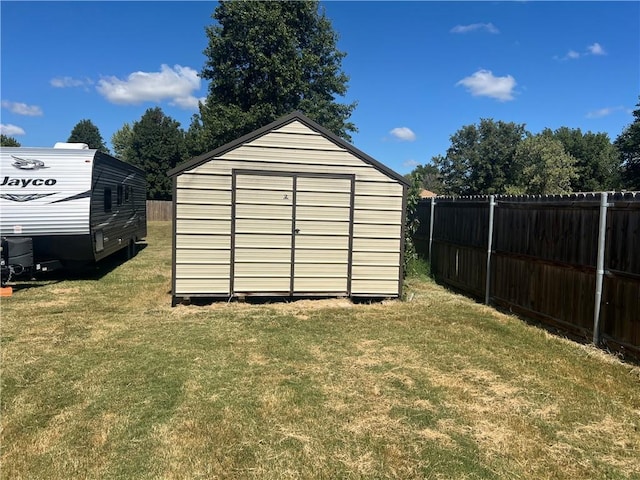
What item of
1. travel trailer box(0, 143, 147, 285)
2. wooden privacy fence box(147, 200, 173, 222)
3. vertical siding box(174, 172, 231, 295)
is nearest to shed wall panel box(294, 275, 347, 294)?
vertical siding box(174, 172, 231, 295)

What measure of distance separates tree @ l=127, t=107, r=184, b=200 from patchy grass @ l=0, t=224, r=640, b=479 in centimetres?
3435

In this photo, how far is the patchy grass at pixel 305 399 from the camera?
10.5ft

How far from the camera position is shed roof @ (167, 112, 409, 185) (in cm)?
771

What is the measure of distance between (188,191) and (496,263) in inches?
215

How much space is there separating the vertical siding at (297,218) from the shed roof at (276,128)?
71mm

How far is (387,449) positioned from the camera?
3373 millimetres

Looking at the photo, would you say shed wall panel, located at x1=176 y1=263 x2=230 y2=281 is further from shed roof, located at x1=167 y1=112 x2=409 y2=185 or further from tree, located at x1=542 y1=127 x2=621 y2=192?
tree, located at x1=542 y1=127 x2=621 y2=192

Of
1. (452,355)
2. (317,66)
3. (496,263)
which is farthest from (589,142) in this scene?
(452,355)

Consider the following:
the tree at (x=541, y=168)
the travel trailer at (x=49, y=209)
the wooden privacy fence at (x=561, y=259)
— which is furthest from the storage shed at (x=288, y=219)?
the tree at (x=541, y=168)

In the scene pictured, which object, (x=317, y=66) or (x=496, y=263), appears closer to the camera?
(x=496, y=263)

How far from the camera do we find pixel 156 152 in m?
40.5

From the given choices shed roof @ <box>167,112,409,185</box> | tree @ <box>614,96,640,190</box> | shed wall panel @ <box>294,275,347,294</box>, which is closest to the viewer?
shed roof @ <box>167,112,409,185</box>

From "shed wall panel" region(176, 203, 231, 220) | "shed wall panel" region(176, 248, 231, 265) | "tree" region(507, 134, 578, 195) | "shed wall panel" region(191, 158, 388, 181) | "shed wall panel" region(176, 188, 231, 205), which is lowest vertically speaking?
"shed wall panel" region(176, 248, 231, 265)

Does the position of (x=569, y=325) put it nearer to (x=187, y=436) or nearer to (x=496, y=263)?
(x=496, y=263)
